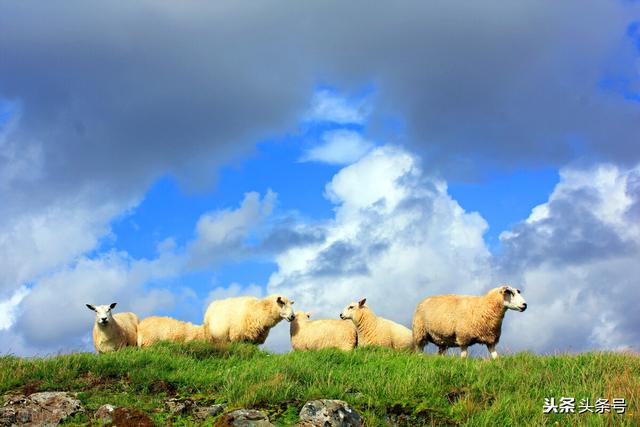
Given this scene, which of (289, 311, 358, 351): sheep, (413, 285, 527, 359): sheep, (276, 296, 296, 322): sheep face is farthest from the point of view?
(276, 296, 296, 322): sheep face

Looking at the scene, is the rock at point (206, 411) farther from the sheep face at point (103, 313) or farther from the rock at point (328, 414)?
the sheep face at point (103, 313)

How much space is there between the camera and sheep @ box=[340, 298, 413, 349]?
23938 mm

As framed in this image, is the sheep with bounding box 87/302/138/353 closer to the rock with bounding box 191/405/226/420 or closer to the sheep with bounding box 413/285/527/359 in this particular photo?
the sheep with bounding box 413/285/527/359

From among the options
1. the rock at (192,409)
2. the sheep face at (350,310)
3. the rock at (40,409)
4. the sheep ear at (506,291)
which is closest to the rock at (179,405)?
the rock at (192,409)

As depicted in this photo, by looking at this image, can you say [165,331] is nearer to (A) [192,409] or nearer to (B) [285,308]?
(B) [285,308]

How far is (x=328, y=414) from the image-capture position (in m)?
11.8

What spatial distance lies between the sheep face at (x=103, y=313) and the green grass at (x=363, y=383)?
4304mm

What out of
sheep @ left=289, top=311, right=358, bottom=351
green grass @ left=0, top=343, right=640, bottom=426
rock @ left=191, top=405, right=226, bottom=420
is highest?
sheep @ left=289, top=311, right=358, bottom=351

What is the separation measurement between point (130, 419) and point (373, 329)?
1371 cm

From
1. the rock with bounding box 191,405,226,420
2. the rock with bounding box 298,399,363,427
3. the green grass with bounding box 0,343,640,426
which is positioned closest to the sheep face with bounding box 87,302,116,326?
the green grass with bounding box 0,343,640,426

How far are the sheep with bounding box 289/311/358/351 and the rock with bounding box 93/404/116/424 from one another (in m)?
11.0

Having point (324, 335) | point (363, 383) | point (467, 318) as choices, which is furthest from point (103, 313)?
point (467, 318)

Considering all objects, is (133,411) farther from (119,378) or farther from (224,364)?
(224,364)

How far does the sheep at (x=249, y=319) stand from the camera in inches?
976
